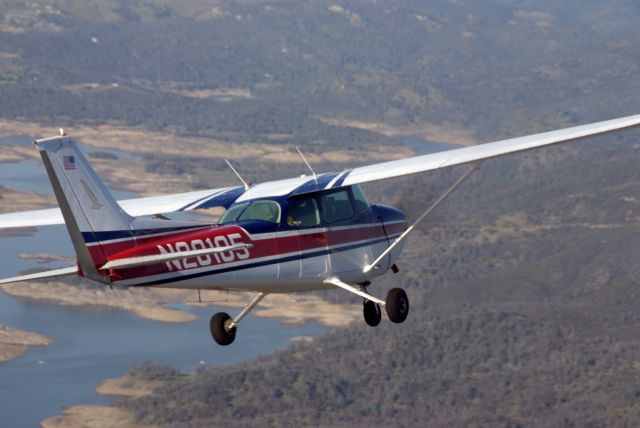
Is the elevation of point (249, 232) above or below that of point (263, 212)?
below

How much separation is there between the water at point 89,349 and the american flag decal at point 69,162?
119296mm

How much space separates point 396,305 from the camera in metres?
30.8

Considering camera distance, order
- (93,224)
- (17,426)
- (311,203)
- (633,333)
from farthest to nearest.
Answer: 1. (633,333)
2. (17,426)
3. (311,203)
4. (93,224)

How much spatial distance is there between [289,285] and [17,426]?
116 m

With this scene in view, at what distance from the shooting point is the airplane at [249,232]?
25656 millimetres

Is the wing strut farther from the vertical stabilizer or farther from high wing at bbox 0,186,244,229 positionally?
the vertical stabilizer

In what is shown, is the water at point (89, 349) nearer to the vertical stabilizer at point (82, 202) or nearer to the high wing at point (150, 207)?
the high wing at point (150, 207)

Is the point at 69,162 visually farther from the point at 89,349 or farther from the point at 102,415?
the point at 89,349

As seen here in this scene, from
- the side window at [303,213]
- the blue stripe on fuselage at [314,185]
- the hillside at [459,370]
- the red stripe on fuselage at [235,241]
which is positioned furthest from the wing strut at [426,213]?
the hillside at [459,370]

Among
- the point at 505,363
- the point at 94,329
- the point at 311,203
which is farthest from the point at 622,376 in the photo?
the point at 311,203

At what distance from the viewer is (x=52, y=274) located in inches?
1095

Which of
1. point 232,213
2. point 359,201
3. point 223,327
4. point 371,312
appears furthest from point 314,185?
point 371,312

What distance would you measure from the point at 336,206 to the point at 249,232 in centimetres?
269

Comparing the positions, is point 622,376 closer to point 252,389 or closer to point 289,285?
point 252,389
